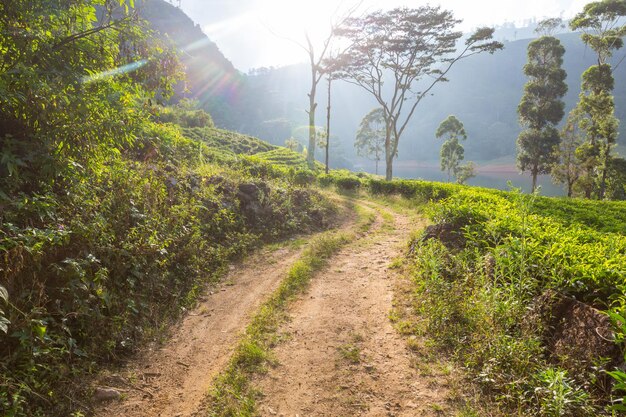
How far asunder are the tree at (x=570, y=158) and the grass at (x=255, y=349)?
1186 inches

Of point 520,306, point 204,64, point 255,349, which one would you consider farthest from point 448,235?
point 204,64

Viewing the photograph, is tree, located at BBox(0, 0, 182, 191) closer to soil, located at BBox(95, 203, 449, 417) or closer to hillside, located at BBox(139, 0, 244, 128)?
soil, located at BBox(95, 203, 449, 417)

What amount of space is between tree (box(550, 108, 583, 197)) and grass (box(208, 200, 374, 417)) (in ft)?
98.8

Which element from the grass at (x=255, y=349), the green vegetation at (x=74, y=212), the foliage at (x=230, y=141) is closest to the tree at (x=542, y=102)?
the grass at (x=255, y=349)

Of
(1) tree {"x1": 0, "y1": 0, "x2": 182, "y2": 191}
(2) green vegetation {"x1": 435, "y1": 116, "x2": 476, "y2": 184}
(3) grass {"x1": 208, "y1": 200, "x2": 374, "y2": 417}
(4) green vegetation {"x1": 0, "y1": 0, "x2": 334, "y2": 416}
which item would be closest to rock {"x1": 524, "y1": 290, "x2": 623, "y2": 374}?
(3) grass {"x1": 208, "y1": 200, "x2": 374, "y2": 417}

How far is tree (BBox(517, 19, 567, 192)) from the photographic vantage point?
103 ft

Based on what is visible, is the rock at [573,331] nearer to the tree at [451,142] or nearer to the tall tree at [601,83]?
the tall tree at [601,83]

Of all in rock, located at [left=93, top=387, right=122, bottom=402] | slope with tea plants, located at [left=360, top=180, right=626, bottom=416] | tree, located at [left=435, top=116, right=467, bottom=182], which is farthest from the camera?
tree, located at [left=435, top=116, right=467, bottom=182]

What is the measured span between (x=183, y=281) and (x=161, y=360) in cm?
231

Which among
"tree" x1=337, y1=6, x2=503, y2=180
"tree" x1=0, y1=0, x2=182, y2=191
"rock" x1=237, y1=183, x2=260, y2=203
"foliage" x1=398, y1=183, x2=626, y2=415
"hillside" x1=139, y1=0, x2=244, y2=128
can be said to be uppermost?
"hillside" x1=139, y1=0, x2=244, y2=128

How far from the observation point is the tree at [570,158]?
29.2 m

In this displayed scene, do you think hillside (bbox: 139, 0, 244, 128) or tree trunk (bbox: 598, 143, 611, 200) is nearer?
tree trunk (bbox: 598, 143, 611, 200)

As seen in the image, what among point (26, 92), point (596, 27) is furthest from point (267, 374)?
point (596, 27)

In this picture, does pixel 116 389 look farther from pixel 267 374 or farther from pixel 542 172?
pixel 542 172
